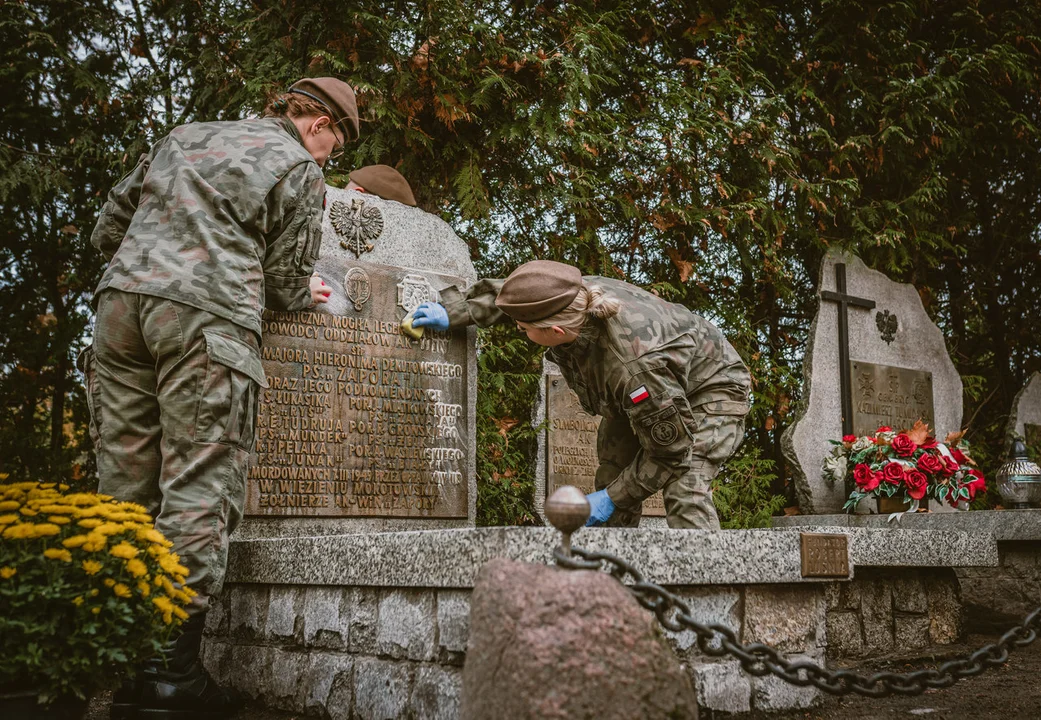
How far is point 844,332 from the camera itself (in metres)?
7.07

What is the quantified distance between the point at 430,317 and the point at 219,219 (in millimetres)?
1488

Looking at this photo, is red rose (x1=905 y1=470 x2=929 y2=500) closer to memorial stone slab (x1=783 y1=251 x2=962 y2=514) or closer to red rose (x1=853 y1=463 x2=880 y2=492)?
red rose (x1=853 y1=463 x2=880 y2=492)

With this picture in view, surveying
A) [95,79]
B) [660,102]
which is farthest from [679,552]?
[95,79]

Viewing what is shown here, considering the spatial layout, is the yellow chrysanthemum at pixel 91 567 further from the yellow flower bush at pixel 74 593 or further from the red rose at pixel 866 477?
the red rose at pixel 866 477

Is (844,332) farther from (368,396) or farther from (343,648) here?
(343,648)

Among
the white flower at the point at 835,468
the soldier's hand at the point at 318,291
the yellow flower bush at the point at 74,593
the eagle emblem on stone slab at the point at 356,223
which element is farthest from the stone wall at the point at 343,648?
the white flower at the point at 835,468

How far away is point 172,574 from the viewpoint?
99.1 inches

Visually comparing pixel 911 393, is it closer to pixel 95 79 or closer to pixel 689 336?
pixel 689 336

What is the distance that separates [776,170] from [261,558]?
17.3ft

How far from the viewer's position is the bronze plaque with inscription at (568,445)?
557cm

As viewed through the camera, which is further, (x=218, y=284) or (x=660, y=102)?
(x=660, y=102)

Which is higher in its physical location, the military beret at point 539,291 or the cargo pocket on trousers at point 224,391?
the military beret at point 539,291

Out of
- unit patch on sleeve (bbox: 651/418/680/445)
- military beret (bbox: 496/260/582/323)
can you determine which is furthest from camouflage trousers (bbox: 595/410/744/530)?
military beret (bbox: 496/260/582/323)

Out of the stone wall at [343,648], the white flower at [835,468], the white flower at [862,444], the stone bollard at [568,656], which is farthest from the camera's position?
the white flower at [835,468]
